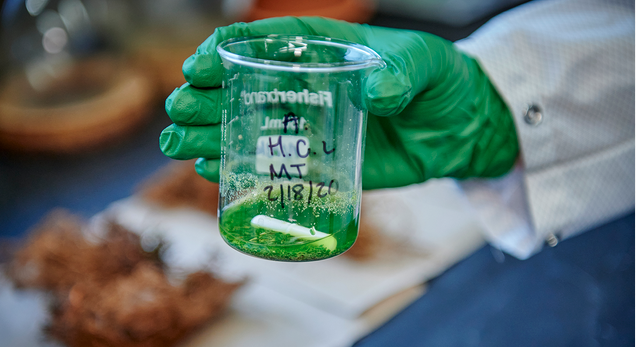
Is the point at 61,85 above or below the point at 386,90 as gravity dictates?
above

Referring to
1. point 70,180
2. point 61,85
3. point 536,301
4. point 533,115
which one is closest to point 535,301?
point 536,301

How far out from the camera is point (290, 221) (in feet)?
1.69

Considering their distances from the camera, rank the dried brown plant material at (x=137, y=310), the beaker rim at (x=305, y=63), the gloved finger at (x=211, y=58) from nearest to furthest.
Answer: the beaker rim at (x=305, y=63)
the gloved finger at (x=211, y=58)
the dried brown plant material at (x=137, y=310)

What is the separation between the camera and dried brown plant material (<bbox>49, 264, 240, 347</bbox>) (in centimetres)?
78

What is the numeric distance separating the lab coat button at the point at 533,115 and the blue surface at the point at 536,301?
0.95ft

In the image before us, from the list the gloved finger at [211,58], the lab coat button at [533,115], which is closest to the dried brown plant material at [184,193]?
the gloved finger at [211,58]

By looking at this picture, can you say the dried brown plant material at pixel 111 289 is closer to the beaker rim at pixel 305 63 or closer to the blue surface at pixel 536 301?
the blue surface at pixel 536 301

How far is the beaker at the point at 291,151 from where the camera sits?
50 cm

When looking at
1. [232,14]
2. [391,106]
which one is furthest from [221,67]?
[232,14]

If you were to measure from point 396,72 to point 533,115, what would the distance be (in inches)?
15.9

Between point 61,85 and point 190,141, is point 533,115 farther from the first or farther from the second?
point 61,85

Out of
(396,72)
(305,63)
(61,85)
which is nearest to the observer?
(305,63)

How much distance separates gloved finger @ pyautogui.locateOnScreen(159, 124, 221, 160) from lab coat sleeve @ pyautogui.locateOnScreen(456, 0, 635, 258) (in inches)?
19.6

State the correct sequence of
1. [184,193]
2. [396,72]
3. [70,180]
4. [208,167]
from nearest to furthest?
[396,72], [208,167], [184,193], [70,180]
